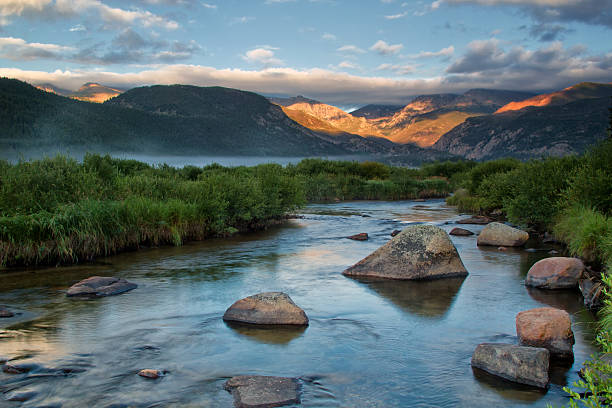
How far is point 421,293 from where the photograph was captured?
1088 cm

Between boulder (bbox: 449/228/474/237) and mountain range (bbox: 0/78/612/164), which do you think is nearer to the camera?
boulder (bbox: 449/228/474/237)

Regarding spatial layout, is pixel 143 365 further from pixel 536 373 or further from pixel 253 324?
pixel 536 373

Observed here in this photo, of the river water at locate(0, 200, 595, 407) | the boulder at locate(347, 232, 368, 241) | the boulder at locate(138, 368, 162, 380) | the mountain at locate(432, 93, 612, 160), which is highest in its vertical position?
the mountain at locate(432, 93, 612, 160)

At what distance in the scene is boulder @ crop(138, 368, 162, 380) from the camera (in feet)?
21.1

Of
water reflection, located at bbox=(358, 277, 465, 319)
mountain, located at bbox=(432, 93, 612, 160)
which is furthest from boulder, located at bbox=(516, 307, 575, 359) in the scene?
mountain, located at bbox=(432, 93, 612, 160)

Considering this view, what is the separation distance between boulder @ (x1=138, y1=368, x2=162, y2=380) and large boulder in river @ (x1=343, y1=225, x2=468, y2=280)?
22.5 ft

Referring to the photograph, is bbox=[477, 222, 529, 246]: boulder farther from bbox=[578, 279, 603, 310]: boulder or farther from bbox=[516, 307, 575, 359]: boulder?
bbox=[516, 307, 575, 359]: boulder

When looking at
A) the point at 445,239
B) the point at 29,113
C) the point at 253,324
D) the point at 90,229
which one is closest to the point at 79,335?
the point at 253,324

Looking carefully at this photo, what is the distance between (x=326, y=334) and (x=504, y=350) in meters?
2.92

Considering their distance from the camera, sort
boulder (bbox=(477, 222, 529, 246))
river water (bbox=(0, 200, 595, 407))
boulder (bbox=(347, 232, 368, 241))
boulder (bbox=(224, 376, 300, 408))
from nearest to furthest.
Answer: boulder (bbox=(224, 376, 300, 408)) → river water (bbox=(0, 200, 595, 407)) → boulder (bbox=(477, 222, 529, 246)) → boulder (bbox=(347, 232, 368, 241))

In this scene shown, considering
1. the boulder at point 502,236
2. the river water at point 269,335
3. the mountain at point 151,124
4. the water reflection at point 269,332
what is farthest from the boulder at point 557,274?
the mountain at point 151,124

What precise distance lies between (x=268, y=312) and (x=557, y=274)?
22.7ft

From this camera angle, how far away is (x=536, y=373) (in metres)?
6.16

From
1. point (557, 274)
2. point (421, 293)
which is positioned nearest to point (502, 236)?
point (557, 274)
